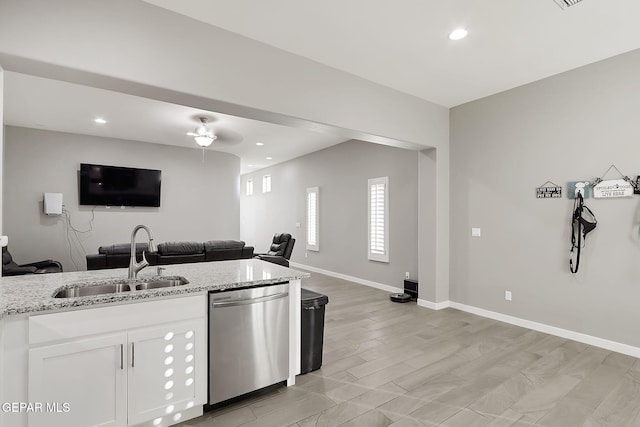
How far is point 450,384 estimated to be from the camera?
2.69 m

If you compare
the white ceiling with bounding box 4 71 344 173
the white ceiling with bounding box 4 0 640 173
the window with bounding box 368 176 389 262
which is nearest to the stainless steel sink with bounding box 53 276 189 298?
the white ceiling with bounding box 4 0 640 173

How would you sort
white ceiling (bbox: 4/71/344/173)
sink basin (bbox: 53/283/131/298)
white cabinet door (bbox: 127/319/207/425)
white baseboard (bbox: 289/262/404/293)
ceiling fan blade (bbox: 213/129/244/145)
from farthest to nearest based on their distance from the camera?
ceiling fan blade (bbox: 213/129/244/145)
white baseboard (bbox: 289/262/404/293)
white ceiling (bbox: 4/71/344/173)
sink basin (bbox: 53/283/131/298)
white cabinet door (bbox: 127/319/207/425)

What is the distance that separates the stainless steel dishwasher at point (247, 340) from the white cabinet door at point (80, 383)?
0.56m

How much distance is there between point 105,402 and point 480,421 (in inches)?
94.5

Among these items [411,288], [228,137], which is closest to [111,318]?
[411,288]

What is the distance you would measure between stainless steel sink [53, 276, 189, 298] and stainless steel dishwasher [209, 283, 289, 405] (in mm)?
410

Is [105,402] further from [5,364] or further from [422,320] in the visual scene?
[422,320]

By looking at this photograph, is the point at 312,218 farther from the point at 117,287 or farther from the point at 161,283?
the point at 117,287

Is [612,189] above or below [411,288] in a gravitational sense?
above

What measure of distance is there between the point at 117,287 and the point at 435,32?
343cm

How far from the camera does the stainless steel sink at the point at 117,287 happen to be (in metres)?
2.19

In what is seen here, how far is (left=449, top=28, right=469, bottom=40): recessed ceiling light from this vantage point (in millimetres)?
2939

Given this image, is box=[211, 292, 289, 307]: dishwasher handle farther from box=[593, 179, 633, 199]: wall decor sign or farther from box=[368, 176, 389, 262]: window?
box=[368, 176, 389, 262]: window

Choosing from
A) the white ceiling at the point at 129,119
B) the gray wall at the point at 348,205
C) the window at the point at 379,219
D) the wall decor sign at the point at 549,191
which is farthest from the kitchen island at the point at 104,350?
the window at the point at 379,219
